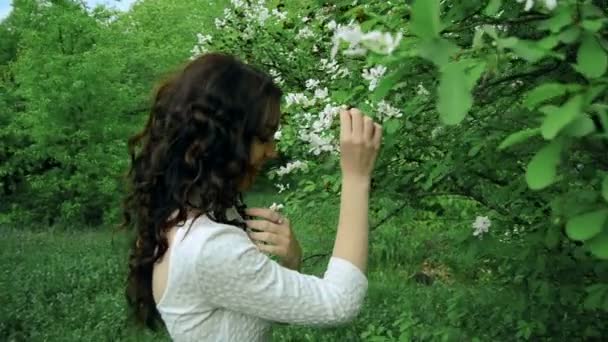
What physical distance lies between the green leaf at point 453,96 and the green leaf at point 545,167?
6.3 inches

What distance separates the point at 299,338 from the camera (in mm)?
5602

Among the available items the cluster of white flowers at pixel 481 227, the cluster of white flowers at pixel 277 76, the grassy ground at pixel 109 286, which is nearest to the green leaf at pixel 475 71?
the cluster of white flowers at pixel 481 227

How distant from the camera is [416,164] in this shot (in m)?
3.11

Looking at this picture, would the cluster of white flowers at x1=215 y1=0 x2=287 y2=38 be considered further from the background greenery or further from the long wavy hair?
the long wavy hair

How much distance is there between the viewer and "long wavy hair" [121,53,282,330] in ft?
5.90

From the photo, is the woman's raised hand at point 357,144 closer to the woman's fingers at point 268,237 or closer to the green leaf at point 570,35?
the woman's fingers at point 268,237

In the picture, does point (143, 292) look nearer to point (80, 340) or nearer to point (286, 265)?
point (286, 265)

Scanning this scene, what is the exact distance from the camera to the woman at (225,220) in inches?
66.7

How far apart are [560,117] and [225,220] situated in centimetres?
84

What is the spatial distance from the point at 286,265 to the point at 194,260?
361 mm

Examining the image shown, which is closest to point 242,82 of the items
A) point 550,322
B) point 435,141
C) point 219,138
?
point 219,138

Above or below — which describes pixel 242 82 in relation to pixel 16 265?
above

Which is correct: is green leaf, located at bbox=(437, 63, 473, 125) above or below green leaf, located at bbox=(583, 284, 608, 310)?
above

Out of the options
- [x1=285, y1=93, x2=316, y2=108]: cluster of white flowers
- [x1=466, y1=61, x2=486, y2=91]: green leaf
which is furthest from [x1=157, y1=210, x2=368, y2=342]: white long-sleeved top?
[x1=285, y1=93, x2=316, y2=108]: cluster of white flowers
